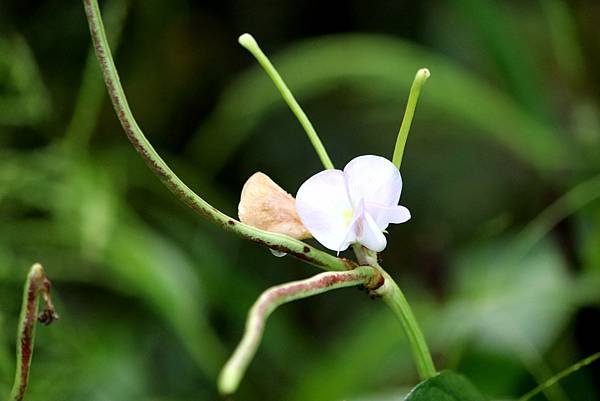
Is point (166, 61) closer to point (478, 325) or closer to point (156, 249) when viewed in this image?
point (156, 249)

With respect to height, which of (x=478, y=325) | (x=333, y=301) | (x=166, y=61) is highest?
(x=166, y=61)

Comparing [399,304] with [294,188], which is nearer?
[399,304]

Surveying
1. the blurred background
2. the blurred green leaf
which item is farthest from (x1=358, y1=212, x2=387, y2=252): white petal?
the blurred green leaf

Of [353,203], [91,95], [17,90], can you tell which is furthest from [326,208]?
[91,95]

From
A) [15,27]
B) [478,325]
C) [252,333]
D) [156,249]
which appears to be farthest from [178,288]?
[252,333]

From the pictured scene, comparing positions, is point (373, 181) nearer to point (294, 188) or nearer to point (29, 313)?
point (29, 313)

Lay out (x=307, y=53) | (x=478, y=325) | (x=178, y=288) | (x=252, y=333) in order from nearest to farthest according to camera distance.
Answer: (x=252, y=333), (x=478, y=325), (x=178, y=288), (x=307, y=53)

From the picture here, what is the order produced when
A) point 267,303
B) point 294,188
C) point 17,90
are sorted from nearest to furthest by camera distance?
point 267,303
point 17,90
point 294,188
